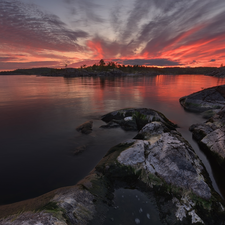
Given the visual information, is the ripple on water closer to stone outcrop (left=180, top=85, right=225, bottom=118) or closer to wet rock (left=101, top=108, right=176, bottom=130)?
wet rock (left=101, top=108, right=176, bottom=130)

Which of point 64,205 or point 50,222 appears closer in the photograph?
point 50,222

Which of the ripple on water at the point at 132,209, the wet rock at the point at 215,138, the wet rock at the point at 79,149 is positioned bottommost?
the wet rock at the point at 79,149

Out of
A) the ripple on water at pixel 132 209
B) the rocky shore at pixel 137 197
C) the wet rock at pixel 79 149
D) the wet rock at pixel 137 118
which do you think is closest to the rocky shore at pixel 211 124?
the wet rock at pixel 137 118

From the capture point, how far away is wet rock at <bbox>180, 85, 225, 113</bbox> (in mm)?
17527

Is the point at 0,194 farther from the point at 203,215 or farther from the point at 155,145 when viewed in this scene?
Answer: the point at 203,215

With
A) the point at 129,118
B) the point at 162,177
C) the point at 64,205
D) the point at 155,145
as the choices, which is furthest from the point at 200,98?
the point at 64,205

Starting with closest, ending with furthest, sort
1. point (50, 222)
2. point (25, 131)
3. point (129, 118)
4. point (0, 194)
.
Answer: point (50, 222) → point (0, 194) → point (25, 131) → point (129, 118)

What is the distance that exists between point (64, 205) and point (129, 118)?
9451 millimetres

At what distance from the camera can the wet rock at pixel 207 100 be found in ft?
57.5

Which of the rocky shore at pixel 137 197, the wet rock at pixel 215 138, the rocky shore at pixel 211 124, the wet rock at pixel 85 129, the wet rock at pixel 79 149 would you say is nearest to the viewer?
the rocky shore at pixel 137 197

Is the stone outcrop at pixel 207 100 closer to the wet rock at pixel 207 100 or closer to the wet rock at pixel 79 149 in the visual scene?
the wet rock at pixel 207 100

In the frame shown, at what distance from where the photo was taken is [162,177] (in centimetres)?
495

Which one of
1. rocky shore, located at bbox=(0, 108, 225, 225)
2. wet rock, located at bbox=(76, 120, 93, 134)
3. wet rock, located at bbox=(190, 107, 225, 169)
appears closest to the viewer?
rocky shore, located at bbox=(0, 108, 225, 225)

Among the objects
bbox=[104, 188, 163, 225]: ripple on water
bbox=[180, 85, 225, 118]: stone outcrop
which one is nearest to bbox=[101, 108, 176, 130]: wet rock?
bbox=[104, 188, 163, 225]: ripple on water
